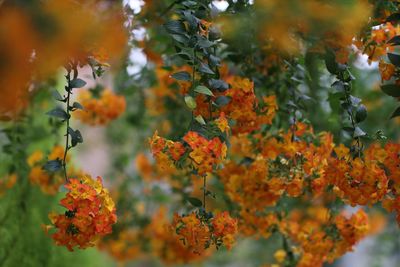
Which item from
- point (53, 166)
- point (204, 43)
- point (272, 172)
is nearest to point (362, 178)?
point (272, 172)

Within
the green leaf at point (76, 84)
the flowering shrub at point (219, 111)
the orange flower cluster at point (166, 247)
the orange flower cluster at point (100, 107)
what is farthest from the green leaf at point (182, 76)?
the orange flower cluster at point (166, 247)

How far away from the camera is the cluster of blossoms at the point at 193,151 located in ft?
4.75

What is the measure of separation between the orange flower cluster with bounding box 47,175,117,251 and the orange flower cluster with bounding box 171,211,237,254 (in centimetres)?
19

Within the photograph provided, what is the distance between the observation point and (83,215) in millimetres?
1504

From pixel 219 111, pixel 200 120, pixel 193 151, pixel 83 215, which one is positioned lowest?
pixel 83 215

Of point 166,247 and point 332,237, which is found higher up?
point 166,247

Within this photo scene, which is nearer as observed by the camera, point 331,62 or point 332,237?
point 331,62

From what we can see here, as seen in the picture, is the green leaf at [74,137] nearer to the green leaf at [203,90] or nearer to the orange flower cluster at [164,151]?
the orange flower cluster at [164,151]

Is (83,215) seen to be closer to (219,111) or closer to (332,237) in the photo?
(219,111)

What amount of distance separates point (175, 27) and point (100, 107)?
0.98 metres

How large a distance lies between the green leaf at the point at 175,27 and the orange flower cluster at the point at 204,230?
47 cm

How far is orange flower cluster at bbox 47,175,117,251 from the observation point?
151 cm

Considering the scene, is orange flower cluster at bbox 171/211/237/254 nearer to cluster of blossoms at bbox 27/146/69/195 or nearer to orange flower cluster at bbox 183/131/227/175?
orange flower cluster at bbox 183/131/227/175

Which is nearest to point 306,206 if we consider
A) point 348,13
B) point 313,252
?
point 313,252
